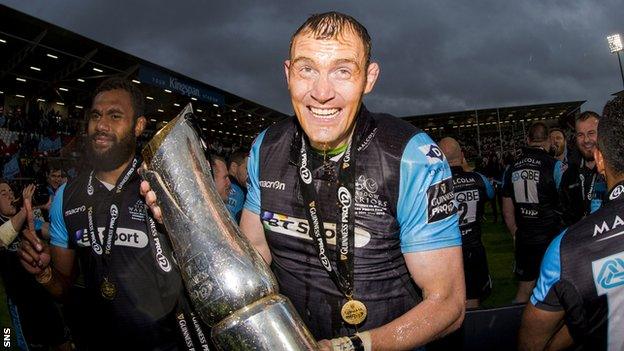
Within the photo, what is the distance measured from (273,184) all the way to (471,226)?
423cm

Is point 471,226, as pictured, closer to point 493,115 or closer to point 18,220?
point 18,220

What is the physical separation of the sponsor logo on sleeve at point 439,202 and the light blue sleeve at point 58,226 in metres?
2.43

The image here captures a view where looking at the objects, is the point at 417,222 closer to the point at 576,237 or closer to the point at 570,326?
the point at 576,237

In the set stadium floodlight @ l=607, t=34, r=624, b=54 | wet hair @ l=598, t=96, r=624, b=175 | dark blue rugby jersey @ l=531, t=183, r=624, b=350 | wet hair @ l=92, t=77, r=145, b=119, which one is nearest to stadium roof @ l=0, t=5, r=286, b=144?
wet hair @ l=92, t=77, r=145, b=119

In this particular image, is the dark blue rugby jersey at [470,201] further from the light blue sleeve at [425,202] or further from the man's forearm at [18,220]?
the man's forearm at [18,220]

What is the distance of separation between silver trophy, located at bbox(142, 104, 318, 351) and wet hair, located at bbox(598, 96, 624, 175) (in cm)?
191

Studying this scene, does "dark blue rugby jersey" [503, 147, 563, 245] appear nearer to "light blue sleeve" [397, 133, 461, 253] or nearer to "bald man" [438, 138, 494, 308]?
"bald man" [438, 138, 494, 308]

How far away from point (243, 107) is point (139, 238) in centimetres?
3333

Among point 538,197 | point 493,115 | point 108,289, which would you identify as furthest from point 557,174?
point 493,115

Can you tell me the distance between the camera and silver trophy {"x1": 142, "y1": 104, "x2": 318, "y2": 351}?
46.3 inches

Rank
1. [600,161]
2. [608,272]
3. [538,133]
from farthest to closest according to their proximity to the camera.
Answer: [538,133] < [600,161] < [608,272]

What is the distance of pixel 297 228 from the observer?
78.6 inches

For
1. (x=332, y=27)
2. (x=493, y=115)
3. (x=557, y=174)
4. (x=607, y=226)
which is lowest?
(x=607, y=226)

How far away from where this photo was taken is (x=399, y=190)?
6.03ft
